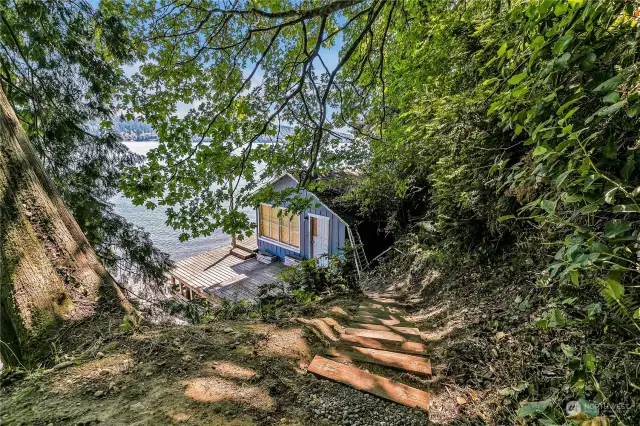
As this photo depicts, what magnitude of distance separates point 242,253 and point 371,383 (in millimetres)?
10437

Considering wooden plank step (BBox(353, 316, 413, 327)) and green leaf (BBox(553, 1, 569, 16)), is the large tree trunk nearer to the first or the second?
wooden plank step (BBox(353, 316, 413, 327))

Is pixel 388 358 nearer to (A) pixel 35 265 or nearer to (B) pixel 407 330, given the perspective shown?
(B) pixel 407 330

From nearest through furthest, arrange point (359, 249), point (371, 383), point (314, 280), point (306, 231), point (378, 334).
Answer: point (371, 383) → point (378, 334) → point (314, 280) → point (359, 249) → point (306, 231)

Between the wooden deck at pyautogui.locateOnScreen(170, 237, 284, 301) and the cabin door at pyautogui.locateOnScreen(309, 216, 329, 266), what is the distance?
62.6 inches

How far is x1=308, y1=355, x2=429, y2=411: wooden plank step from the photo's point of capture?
54.9 inches

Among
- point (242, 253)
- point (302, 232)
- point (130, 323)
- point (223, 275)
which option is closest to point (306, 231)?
point (302, 232)

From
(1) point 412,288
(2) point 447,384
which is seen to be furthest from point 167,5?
(1) point 412,288

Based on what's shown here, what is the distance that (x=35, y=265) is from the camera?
75.7 inches

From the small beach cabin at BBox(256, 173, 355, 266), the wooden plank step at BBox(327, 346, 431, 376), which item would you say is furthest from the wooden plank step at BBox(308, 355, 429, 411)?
the small beach cabin at BBox(256, 173, 355, 266)

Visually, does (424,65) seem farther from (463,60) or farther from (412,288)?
(412,288)

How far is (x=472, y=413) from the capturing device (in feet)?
4.42

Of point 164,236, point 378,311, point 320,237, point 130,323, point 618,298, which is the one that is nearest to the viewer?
point 618,298

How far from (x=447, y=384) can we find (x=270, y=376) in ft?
3.36

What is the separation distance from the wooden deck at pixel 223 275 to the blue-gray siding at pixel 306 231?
62cm
